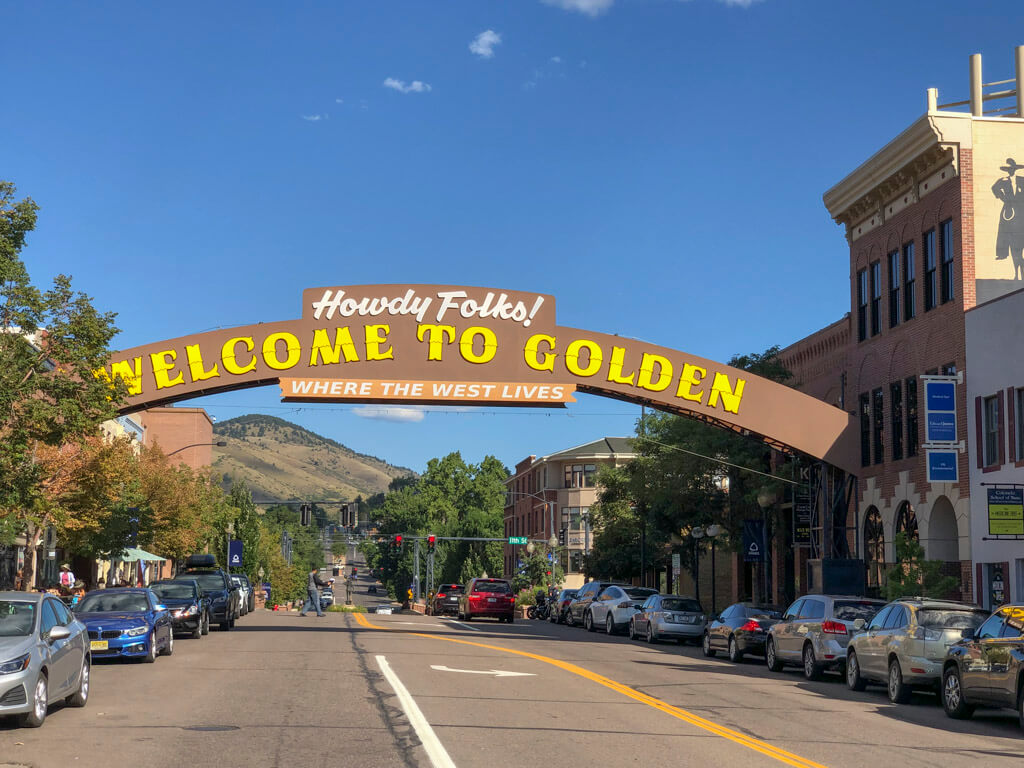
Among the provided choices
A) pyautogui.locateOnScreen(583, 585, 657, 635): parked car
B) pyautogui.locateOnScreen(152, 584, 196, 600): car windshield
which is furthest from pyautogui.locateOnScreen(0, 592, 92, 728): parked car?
pyautogui.locateOnScreen(583, 585, 657, 635): parked car

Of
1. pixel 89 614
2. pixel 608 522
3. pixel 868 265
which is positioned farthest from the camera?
pixel 608 522

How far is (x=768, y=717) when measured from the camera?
15844 millimetres

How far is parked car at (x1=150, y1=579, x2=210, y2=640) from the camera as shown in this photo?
100 ft

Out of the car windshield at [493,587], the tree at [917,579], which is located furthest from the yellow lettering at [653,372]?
the car windshield at [493,587]

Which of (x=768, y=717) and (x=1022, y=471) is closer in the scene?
(x=768, y=717)

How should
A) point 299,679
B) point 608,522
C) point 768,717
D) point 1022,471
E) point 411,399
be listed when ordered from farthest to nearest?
1. point 608,522
2. point 411,399
3. point 1022,471
4. point 299,679
5. point 768,717

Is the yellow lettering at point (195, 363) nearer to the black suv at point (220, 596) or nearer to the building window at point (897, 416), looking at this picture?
the black suv at point (220, 596)

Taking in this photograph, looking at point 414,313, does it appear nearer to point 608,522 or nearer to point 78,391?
point 78,391

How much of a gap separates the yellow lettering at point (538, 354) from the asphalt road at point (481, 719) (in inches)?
401

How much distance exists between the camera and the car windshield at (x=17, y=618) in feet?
45.4

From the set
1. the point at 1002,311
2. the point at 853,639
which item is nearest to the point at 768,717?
the point at 853,639

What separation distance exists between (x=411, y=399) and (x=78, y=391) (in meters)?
11.4

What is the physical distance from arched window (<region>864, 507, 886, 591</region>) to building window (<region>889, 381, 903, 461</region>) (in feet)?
6.84

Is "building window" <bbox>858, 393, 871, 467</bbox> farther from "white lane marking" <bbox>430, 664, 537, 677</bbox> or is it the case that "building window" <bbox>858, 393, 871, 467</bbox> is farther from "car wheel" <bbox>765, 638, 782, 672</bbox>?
"white lane marking" <bbox>430, 664, 537, 677</bbox>
